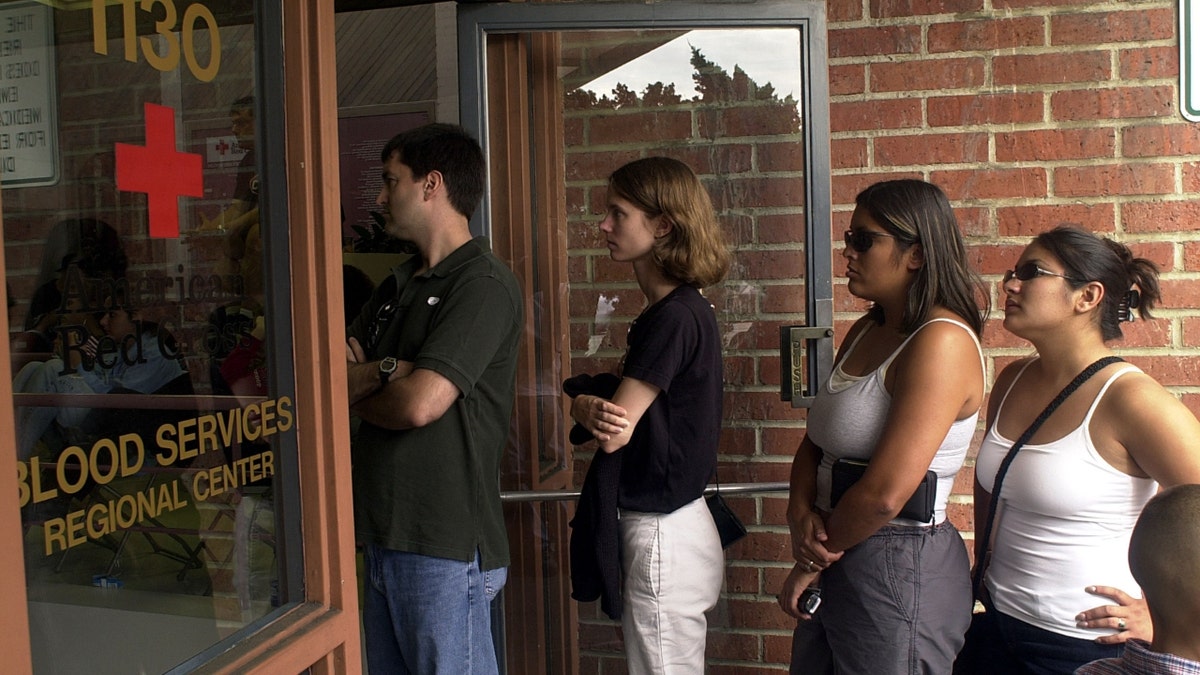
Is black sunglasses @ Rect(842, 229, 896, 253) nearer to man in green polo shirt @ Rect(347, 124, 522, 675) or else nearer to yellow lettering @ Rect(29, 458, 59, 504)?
man in green polo shirt @ Rect(347, 124, 522, 675)

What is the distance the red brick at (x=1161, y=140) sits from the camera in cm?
285

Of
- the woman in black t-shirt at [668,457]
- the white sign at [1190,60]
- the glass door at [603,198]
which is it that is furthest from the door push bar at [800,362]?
the white sign at [1190,60]

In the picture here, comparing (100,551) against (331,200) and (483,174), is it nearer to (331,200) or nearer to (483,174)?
(331,200)

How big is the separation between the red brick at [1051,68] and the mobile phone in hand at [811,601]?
1552mm

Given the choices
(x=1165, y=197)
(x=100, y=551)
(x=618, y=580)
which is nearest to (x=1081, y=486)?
(x=618, y=580)

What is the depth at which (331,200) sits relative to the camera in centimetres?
172

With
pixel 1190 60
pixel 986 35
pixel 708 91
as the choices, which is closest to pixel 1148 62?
pixel 1190 60

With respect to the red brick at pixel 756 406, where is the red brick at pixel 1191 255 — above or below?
above

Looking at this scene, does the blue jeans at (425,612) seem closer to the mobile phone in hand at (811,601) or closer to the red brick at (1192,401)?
the mobile phone in hand at (811,601)

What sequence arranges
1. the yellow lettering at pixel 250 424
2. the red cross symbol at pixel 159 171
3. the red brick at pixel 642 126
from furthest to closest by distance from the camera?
the red brick at pixel 642 126 < the yellow lettering at pixel 250 424 < the red cross symbol at pixel 159 171

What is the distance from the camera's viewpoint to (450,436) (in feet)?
7.13

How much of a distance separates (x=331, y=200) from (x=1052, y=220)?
6.79 feet

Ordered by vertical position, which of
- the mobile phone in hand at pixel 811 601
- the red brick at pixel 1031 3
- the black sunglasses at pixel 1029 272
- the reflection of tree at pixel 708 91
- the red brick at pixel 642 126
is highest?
the red brick at pixel 1031 3

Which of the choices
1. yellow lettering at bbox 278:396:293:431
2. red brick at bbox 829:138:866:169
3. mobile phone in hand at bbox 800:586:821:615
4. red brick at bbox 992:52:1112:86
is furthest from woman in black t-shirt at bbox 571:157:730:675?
red brick at bbox 992:52:1112:86
